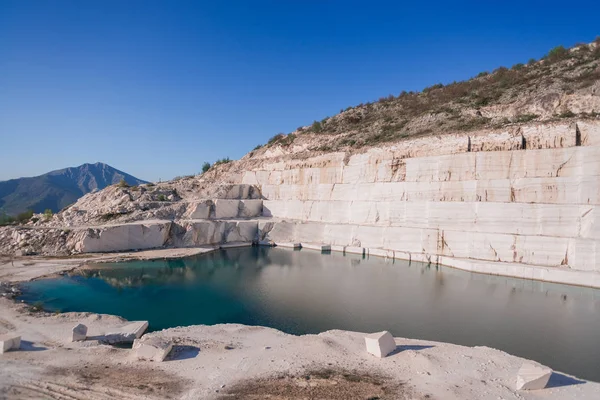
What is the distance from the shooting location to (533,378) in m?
6.59

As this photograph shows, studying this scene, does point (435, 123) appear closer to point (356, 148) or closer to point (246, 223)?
point (356, 148)

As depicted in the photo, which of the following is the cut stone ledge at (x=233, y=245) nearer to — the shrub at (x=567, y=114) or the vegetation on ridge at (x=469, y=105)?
the vegetation on ridge at (x=469, y=105)

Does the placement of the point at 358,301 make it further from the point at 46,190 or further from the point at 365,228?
the point at 46,190

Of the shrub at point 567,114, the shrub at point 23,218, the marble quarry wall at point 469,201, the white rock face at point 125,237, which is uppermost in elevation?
the shrub at point 567,114

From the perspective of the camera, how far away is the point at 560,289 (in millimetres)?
14961

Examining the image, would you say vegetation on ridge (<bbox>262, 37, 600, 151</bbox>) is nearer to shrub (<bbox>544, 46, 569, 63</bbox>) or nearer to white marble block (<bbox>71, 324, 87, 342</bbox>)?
shrub (<bbox>544, 46, 569, 63</bbox>)

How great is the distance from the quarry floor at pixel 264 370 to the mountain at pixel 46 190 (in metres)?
53.1

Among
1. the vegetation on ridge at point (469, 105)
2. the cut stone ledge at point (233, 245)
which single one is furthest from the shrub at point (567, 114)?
the cut stone ledge at point (233, 245)

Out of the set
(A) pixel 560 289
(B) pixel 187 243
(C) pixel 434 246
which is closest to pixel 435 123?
(C) pixel 434 246

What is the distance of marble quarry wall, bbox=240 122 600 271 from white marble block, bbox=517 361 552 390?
12.0m

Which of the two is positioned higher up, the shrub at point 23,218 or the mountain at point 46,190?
the mountain at point 46,190

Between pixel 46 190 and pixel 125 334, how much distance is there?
261ft

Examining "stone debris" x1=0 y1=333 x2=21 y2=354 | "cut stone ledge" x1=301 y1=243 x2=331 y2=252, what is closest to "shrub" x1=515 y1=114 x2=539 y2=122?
"cut stone ledge" x1=301 y1=243 x2=331 y2=252

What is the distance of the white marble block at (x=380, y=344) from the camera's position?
8062 millimetres
